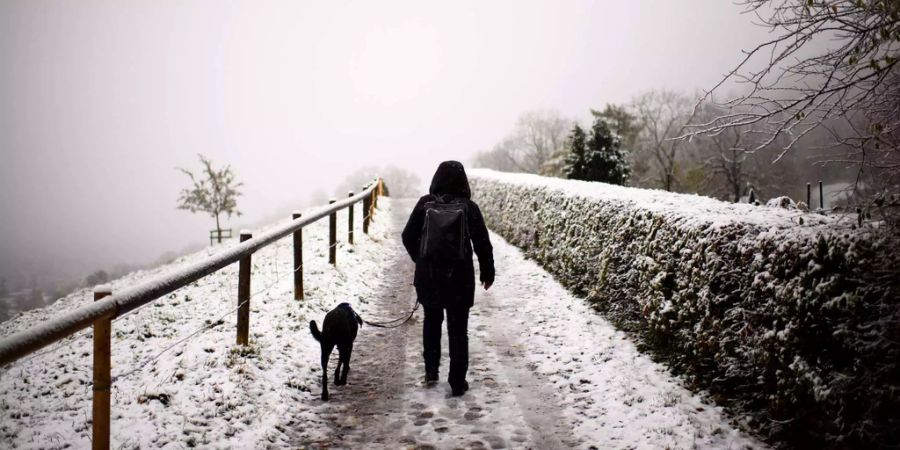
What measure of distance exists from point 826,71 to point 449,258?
124 inches

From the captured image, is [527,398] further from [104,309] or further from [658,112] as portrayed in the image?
[658,112]

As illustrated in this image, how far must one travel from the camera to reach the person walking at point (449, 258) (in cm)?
422

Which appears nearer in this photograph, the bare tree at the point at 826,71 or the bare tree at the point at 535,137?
the bare tree at the point at 826,71

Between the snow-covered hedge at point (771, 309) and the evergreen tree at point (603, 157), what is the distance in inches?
808

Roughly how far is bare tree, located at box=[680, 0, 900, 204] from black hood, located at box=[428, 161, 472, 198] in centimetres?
207

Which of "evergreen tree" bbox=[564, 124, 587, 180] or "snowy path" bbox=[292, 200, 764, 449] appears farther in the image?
"evergreen tree" bbox=[564, 124, 587, 180]

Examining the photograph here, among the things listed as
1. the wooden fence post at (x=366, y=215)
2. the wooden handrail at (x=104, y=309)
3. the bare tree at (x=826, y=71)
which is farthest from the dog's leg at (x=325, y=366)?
the wooden fence post at (x=366, y=215)

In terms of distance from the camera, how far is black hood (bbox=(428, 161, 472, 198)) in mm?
4438

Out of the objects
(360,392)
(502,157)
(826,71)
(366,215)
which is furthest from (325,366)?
(502,157)

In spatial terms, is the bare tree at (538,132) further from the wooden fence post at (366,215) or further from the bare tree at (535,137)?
the wooden fence post at (366,215)

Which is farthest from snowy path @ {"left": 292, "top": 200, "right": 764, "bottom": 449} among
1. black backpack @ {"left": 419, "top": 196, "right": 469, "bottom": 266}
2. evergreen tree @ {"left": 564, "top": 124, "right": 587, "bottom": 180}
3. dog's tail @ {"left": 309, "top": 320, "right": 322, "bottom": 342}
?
evergreen tree @ {"left": 564, "top": 124, "right": 587, "bottom": 180}

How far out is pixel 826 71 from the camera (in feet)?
11.2

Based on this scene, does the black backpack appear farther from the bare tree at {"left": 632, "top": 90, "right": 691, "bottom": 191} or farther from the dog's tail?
the bare tree at {"left": 632, "top": 90, "right": 691, "bottom": 191}

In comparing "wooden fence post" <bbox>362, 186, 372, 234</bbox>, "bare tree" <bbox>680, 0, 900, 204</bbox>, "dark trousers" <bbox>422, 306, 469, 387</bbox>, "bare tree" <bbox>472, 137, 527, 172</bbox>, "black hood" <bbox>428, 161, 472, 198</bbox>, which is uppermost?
"bare tree" <bbox>472, 137, 527, 172</bbox>
